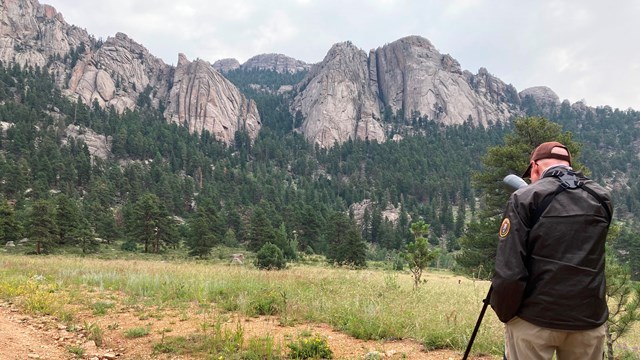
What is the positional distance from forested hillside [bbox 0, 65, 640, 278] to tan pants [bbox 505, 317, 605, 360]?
1695 inches

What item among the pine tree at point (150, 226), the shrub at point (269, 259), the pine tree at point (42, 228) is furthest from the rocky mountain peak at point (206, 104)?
the shrub at point (269, 259)

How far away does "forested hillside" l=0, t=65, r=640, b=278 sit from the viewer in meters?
48.6

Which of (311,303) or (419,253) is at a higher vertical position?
(419,253)

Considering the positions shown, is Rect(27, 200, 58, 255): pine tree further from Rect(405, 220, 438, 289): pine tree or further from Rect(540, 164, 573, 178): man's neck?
Rect(540, 164, 573, 178): man's neck

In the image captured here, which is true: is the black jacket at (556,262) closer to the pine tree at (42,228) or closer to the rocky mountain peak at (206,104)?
the pine tree at (42,228)

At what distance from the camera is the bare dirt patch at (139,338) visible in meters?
5.52

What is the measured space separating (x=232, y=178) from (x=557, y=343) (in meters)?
111

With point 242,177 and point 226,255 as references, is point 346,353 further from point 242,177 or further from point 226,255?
point 242,177

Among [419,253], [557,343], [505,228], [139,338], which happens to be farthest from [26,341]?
[419,253]

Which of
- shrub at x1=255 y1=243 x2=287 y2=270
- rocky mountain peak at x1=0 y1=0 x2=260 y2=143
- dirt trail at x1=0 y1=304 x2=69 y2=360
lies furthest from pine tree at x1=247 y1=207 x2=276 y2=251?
rocky mountain peak at x1=0 y1=0 x2=260 y2=143

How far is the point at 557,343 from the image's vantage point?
2.62m

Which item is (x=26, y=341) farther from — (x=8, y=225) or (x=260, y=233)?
(x=8, y=225)

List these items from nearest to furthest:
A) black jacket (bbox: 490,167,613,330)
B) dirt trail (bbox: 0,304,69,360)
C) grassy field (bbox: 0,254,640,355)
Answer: black jacket (bbox: 490,167,613,330), dirt trail (bbox: 0,304,69,360), grassy field (bbox: 0,254,640,355)

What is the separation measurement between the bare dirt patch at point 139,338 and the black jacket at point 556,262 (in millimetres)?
3250
